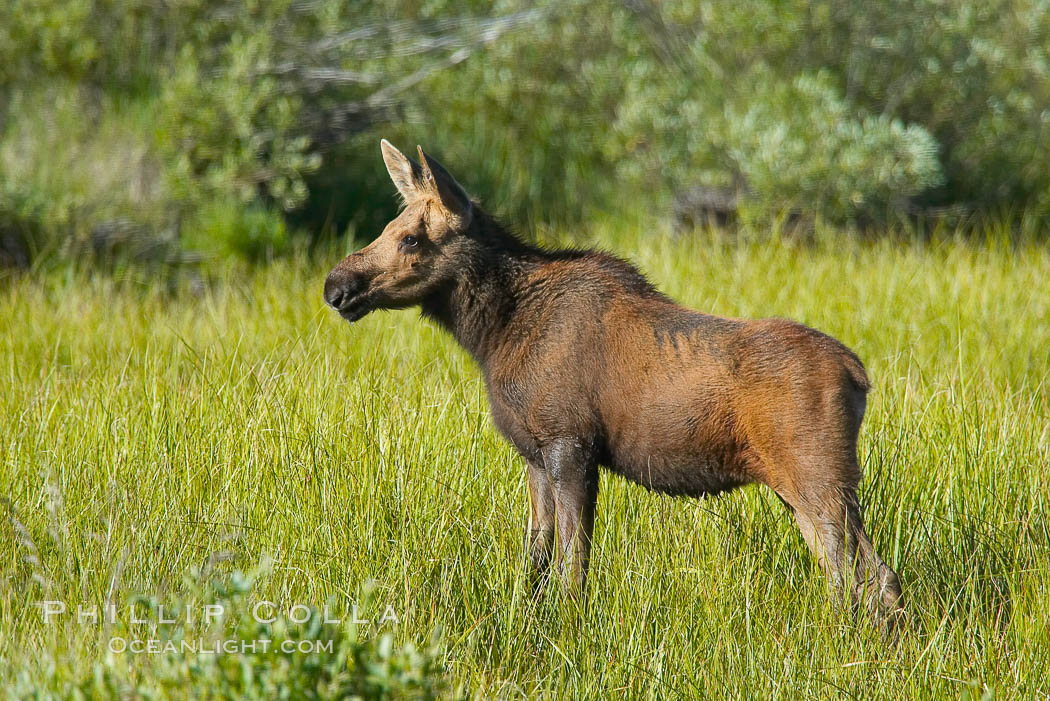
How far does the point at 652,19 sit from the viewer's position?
12.9 metres

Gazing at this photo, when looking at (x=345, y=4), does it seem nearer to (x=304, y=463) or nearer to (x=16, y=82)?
(x=16, y=82)

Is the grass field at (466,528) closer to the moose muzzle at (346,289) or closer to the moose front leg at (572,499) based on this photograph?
the moose front leg at (572,499)

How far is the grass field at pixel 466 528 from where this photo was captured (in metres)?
3.99

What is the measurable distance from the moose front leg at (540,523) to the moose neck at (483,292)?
50 centimetres

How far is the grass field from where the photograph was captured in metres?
3.99

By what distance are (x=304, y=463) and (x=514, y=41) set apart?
28.2ft

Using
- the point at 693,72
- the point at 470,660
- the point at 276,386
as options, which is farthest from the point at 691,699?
the point at 693,72

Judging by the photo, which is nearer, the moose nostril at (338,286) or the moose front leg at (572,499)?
the moose front leg at (572,499)

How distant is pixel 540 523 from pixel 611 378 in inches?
29.7

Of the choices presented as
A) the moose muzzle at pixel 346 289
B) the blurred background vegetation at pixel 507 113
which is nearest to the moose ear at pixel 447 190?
the moose muzzle at pixel 346 289

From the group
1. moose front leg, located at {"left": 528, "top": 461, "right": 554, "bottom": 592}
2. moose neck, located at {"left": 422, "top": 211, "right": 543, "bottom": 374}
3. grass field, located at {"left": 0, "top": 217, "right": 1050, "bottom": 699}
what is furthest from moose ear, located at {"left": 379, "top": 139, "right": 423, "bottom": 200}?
moose front leg, located at {"left": 528, "top": 461, "right": 554, "bottom": 592}

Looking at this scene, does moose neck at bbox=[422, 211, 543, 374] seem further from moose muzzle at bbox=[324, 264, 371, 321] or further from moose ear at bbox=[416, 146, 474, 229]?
moose muzzle at bbox=[324, 264, 371, 321]

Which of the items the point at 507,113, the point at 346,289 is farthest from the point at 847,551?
the point at 507,113

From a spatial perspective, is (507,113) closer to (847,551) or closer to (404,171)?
(404,171)
